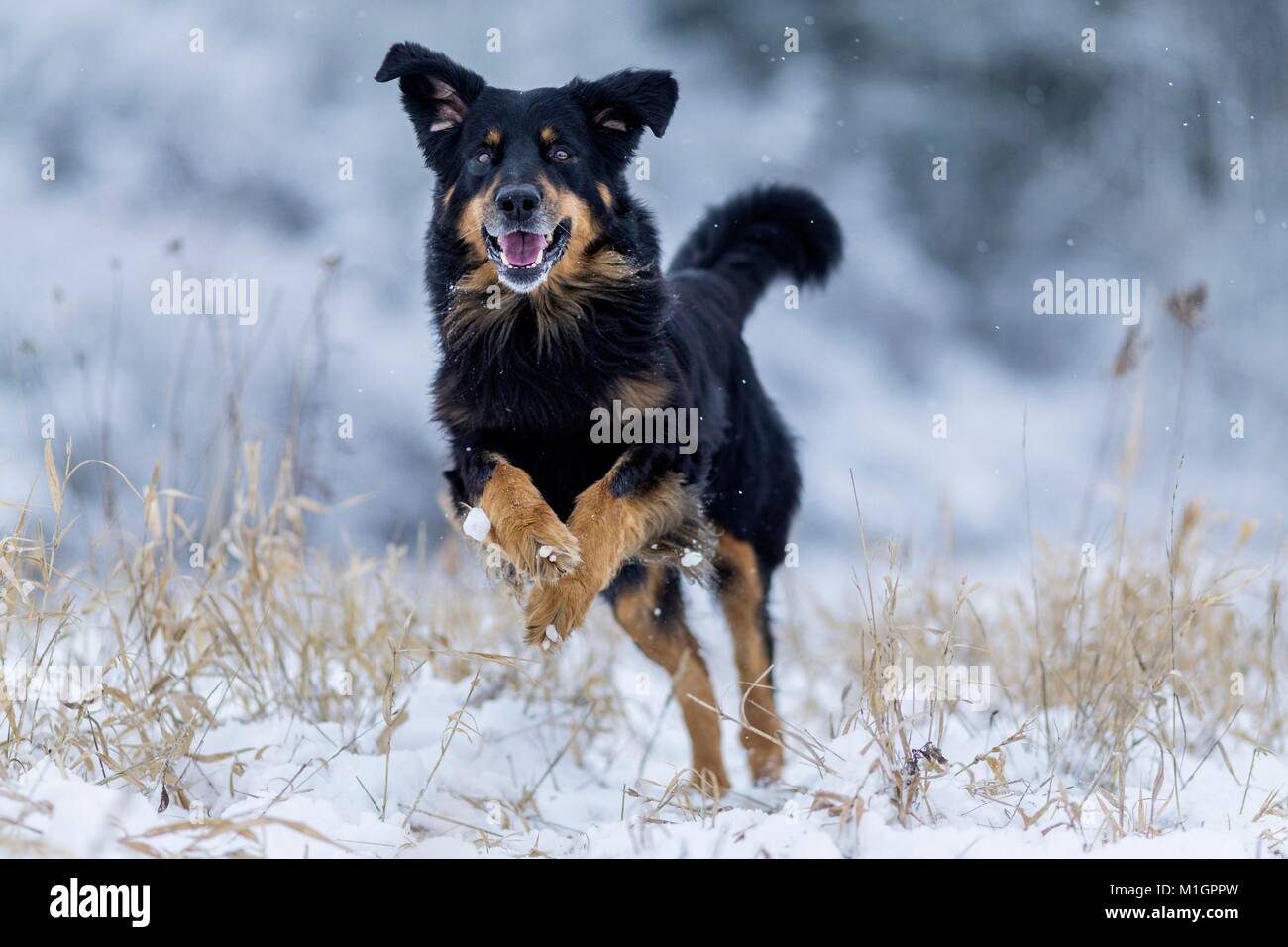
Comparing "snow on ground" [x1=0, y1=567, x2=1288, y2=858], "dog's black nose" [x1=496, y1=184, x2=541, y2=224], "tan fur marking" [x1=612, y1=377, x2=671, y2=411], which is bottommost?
"snow on ground" [x1=0, y1=567, x2=1288, y2=858]

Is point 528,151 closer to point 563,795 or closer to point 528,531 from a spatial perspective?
point 528,531

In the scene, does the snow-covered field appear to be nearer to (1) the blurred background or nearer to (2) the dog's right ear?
(1) the blurred background

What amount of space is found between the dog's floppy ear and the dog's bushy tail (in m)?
1.06

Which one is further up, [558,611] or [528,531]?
[528,531]

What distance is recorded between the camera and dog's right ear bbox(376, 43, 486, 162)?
356 cm

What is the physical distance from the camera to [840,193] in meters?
12.4

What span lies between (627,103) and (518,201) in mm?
644

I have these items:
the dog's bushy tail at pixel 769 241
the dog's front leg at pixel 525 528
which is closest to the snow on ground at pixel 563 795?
the dog's front leg at pixel 525 528

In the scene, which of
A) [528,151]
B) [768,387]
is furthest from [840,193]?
[528,151]

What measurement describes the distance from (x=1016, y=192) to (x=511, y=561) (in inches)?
429

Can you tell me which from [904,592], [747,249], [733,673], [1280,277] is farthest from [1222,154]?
[904,592]

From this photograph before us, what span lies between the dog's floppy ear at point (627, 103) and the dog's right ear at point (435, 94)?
1.11ft

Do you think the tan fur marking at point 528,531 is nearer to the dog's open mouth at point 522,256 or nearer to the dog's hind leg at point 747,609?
the dog's open mouth at point 522,256

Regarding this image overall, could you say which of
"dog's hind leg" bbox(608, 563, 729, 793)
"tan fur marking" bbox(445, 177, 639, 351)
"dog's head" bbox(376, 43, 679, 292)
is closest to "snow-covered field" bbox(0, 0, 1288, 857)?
"dog's hind leg" bbox(608, 563, 729, 793)
